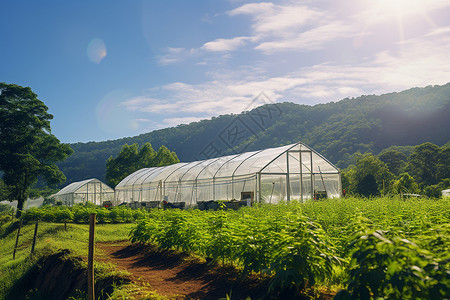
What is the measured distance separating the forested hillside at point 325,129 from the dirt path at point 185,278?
4132cm

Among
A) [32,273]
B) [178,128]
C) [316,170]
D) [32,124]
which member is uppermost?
[178,128]

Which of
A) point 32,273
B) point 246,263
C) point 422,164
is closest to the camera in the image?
point 246,263

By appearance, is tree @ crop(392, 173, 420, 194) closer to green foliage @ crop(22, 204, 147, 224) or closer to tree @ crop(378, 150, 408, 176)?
green foliage @ crop(22, 204, 147, 224)

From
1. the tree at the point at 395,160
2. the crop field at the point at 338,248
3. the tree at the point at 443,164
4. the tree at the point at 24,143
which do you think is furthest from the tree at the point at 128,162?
the crop field at the point at 338,248

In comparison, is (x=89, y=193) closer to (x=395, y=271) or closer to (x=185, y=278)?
(x=185, y=278)

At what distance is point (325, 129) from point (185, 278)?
6084cm

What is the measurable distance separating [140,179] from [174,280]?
2745 cm

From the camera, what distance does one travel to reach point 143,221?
10.0 meters

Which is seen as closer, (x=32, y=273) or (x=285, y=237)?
(x=285, y=237)

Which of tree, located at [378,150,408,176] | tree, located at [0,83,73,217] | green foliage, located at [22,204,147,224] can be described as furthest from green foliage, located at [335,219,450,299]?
tree, located at [378,150,408,176]

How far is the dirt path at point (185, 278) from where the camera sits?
4.88 meters

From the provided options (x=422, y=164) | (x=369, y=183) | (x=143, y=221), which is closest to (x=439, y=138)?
(x=422, y=164)

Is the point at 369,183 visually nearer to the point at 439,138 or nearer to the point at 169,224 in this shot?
the point at 169,224

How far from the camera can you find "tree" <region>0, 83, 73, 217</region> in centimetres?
2794
